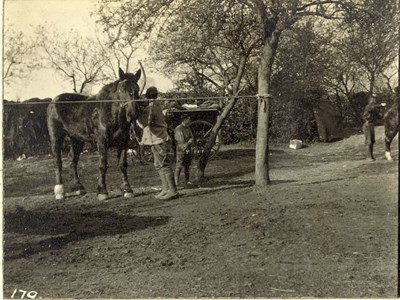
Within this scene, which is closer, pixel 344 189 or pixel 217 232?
pixel 217 232

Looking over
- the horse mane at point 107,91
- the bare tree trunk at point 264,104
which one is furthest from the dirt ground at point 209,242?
the horse mane at point 107,91

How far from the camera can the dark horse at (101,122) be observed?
209 inches

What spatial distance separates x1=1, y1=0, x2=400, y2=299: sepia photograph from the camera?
3408mm

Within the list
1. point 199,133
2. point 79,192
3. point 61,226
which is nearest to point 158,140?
A: point 79,192

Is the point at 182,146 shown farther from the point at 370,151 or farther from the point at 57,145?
the point at 370,151

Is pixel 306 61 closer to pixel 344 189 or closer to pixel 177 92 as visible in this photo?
pixel 177 92

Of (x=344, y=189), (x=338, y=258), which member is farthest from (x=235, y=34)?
(x=338, y=258)

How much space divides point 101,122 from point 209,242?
2306mm

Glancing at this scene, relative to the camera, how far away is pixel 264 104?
5500mm

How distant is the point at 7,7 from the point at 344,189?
381 centimetres

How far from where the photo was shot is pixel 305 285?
321 cm

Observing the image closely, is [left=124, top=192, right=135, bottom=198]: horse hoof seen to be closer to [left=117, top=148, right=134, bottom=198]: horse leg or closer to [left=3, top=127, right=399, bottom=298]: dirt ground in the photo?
[left=117, top=148, right=134, bottom=198]: horse leg

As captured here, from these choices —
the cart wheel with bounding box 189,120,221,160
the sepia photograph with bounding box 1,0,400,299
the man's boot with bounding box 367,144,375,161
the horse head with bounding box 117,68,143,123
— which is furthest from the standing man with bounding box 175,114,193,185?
the man's boot with bounding box 367,144,375,161

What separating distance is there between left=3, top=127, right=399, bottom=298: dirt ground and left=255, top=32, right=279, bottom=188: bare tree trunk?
0.25 metres
